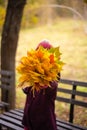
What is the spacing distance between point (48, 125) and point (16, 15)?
3390 millimetres

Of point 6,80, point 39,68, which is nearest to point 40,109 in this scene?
point 39,68

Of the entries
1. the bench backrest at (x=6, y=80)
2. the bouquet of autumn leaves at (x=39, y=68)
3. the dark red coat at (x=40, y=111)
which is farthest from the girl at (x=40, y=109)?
the bench backrest at (x=6, y=80)

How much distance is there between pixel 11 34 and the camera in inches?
296

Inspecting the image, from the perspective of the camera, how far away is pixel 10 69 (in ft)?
25.5

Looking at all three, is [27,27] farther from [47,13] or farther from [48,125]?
[48,125]

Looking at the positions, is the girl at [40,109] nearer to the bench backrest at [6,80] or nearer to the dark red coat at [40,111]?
the dark red coat at [40,111]

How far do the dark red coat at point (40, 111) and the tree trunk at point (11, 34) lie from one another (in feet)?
8.80

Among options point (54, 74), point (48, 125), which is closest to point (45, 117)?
point (48, 125)

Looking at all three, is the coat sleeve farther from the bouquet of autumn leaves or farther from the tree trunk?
the tree trunk

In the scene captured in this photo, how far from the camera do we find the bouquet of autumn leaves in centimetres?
424

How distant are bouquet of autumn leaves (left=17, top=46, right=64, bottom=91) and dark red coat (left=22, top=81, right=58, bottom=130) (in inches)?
11.4

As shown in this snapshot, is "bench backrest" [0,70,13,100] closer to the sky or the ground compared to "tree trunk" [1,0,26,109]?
closer to the ground

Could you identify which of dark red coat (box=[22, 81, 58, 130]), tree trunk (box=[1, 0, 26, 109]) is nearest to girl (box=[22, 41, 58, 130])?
dark red coat (box=[22, 81, 58, 130])

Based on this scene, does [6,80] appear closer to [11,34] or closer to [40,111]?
[11,34]
